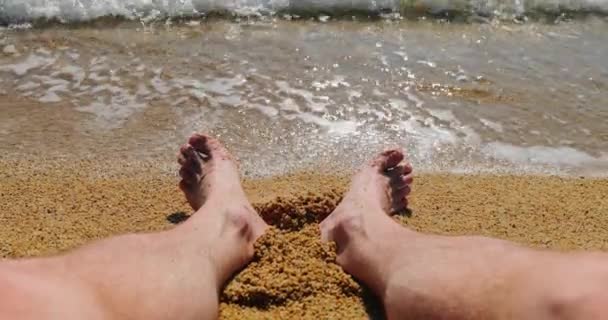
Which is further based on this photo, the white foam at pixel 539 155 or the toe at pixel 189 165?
the white foam at pixel 539 155

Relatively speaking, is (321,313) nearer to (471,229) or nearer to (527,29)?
(471,229)

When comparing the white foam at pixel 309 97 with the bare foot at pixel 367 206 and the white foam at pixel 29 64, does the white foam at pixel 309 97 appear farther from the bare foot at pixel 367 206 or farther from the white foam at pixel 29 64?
the white foam at pixel 29 64

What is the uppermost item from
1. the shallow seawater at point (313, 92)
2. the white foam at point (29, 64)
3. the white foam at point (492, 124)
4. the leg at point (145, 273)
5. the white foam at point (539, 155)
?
the leg at point (145, 273)

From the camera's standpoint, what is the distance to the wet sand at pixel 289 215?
226 cm

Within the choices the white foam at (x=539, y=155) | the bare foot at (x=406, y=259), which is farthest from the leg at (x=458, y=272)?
the white foam at (x=539, y=155)

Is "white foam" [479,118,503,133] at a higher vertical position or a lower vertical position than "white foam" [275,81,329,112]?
lower

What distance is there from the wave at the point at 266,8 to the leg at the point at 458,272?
105 inches

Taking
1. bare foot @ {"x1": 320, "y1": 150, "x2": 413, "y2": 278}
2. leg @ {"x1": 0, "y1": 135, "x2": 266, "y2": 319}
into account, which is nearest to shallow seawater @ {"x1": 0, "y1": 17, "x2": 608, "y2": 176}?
bare foot @ {"x1": 320, "y1": 150, "x2": 413, "y2": 278}

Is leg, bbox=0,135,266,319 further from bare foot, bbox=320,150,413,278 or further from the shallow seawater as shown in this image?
the shallow seawater

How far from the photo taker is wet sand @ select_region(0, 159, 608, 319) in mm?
2258

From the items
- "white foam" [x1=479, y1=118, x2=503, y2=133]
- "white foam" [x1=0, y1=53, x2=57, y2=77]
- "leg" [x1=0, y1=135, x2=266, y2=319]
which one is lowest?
"white foam" [x1=479, y1=118, x2=503, y2=133]

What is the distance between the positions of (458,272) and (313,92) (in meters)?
1.97

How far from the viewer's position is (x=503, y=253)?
6.49 feet

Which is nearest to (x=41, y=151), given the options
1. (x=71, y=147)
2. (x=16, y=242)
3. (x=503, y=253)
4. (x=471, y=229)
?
(x=71, y=147)
